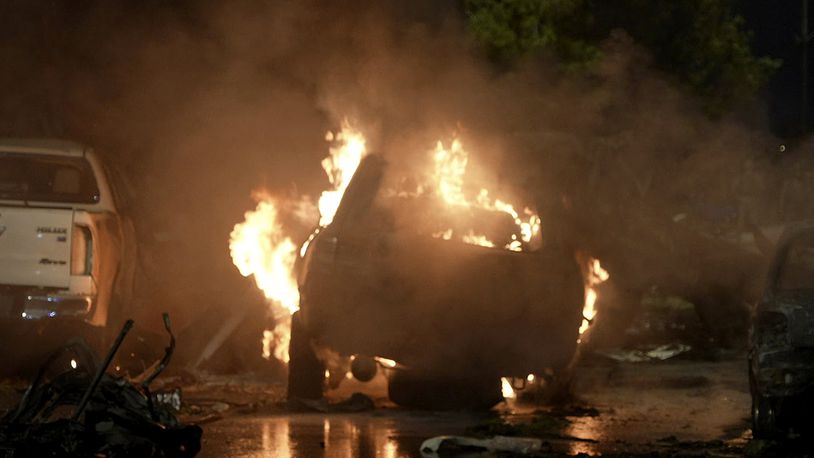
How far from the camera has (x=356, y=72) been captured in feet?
63.7

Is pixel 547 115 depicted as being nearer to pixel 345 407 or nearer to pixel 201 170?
Result: pixel 201 170

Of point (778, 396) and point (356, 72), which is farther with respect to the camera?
point (356, 72)

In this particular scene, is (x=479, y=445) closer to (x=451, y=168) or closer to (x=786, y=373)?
(x=786, y=373)

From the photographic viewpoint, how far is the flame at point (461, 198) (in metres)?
10.9

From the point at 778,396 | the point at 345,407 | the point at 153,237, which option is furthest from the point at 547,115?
the point at 778,396

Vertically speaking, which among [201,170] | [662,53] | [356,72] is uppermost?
[662,53]

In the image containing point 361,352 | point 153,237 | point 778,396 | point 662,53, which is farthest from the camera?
point 662,53

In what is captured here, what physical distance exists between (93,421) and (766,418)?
13.2 ft

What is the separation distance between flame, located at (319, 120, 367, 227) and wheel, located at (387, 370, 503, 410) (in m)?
1.83

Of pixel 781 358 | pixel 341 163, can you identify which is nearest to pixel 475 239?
pixel 341 163

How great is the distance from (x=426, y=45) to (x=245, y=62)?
263 centimetres

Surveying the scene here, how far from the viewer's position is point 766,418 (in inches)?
329

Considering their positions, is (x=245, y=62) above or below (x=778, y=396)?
above

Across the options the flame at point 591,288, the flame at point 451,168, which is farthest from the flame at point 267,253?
the flame at point 591,288
